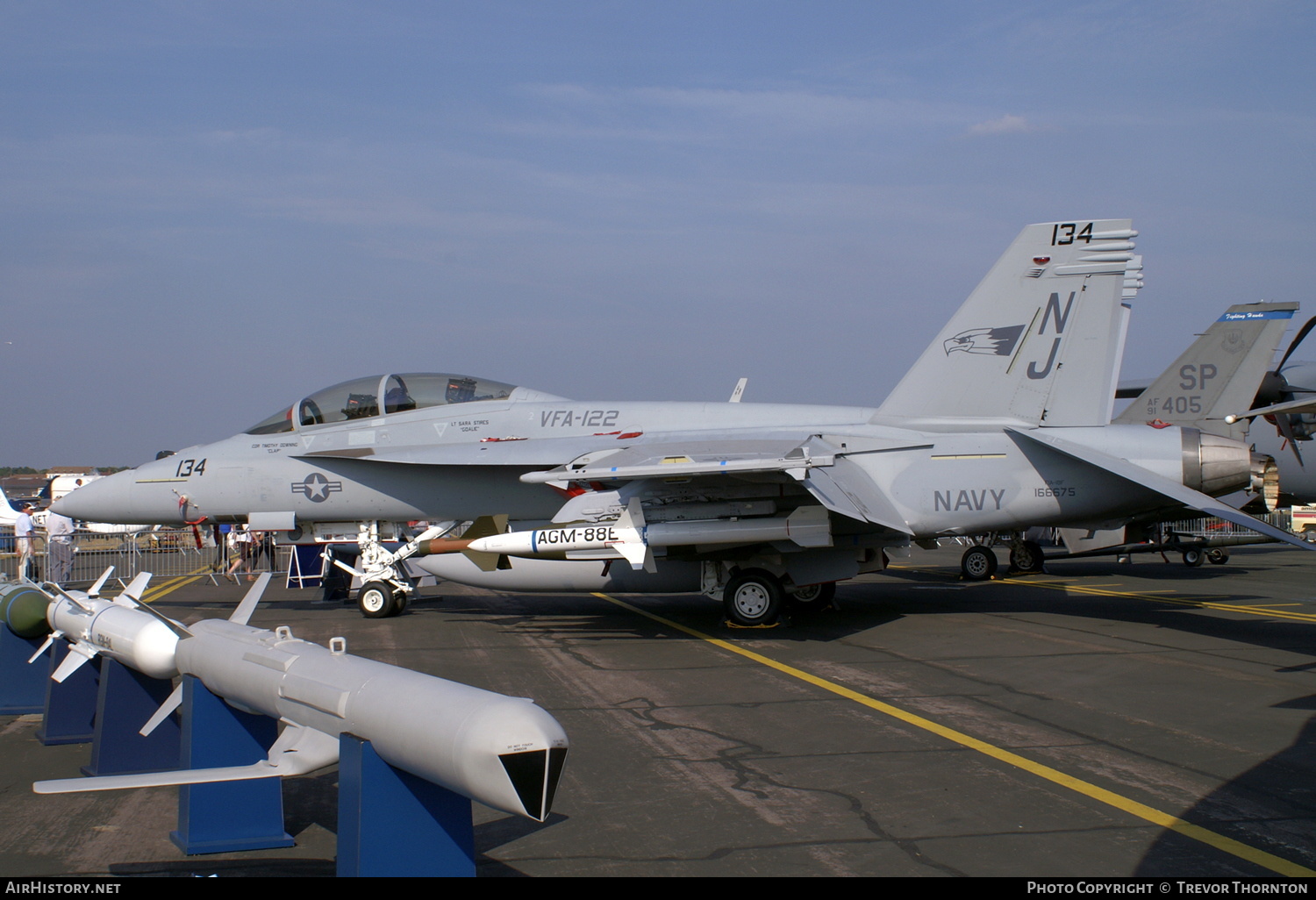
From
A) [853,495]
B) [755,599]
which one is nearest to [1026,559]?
[755,599]

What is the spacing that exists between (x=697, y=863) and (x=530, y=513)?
8522 millimetres

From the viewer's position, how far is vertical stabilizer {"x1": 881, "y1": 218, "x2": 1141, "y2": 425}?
35.6 ft

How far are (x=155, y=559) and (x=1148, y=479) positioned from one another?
26916 millimetres

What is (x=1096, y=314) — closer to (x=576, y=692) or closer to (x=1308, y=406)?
(x=1308, y=406)

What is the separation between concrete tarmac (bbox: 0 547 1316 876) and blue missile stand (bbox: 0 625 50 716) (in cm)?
18

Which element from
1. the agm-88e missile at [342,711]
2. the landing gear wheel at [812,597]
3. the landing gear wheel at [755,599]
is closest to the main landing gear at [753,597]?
the landing gear wheel at [755,599]

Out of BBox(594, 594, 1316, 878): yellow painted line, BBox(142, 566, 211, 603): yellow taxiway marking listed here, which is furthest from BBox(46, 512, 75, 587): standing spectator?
BBox(594, 594, 1316, 878): yellow painted line

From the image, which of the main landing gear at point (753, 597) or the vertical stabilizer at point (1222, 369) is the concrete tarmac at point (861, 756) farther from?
the vertical stabilizer at point (1222, 369)

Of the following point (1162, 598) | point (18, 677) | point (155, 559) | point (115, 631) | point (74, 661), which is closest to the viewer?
point (115, 631)

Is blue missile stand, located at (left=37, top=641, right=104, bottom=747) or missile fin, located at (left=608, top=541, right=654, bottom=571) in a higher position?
missile fin, located at (left=608, top=541, right=654, bottom=571)

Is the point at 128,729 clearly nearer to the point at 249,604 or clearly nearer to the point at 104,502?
the point at 249,604

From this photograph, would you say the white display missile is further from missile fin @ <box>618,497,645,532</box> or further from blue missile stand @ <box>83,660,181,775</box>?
missile fin @ <box>618,497,645,532</box>

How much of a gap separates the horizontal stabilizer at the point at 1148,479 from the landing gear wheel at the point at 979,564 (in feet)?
25.0

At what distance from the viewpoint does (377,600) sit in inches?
501
